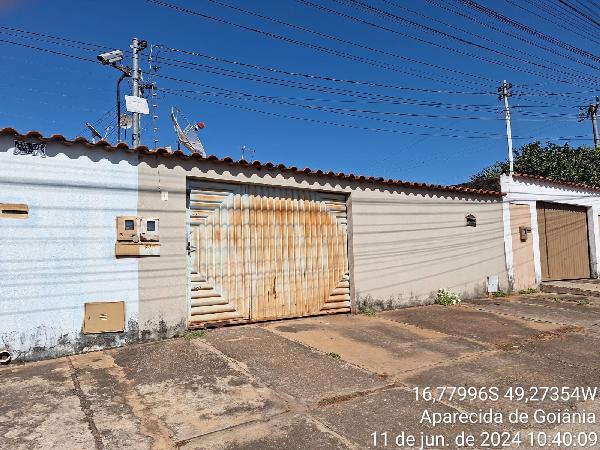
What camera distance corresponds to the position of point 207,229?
6113 millimetres

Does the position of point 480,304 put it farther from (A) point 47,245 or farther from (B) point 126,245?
(A) point 47,245

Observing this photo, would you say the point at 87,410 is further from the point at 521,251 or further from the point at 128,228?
the point at 521,251

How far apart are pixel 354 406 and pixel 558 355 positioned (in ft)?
10.6

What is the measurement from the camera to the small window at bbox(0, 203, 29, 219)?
462cm

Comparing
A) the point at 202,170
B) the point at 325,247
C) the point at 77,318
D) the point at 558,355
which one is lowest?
the point at 558,355

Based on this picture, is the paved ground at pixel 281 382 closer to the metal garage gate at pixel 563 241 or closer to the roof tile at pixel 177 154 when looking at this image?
the roof tile at pixel 177 154

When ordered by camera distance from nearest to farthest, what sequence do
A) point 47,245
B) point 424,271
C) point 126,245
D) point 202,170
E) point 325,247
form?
point 47,245 < point 126,245 < point 202,170 < point 325,247 < point 424,271

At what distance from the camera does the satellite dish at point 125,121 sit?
41.0ft

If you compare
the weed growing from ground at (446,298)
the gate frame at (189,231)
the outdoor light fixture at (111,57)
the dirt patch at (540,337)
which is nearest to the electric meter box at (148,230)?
the gate frame at (189,231)

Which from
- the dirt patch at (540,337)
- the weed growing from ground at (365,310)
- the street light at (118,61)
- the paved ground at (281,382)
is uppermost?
the street light at (118,61)

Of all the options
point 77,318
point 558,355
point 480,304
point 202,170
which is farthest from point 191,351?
point 480,304

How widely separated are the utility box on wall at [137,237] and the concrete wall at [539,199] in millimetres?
9286

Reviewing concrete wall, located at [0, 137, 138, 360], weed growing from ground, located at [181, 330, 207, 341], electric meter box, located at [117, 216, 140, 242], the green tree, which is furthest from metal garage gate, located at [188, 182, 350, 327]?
the green tree

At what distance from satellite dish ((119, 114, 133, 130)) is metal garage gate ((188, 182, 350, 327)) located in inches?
314
